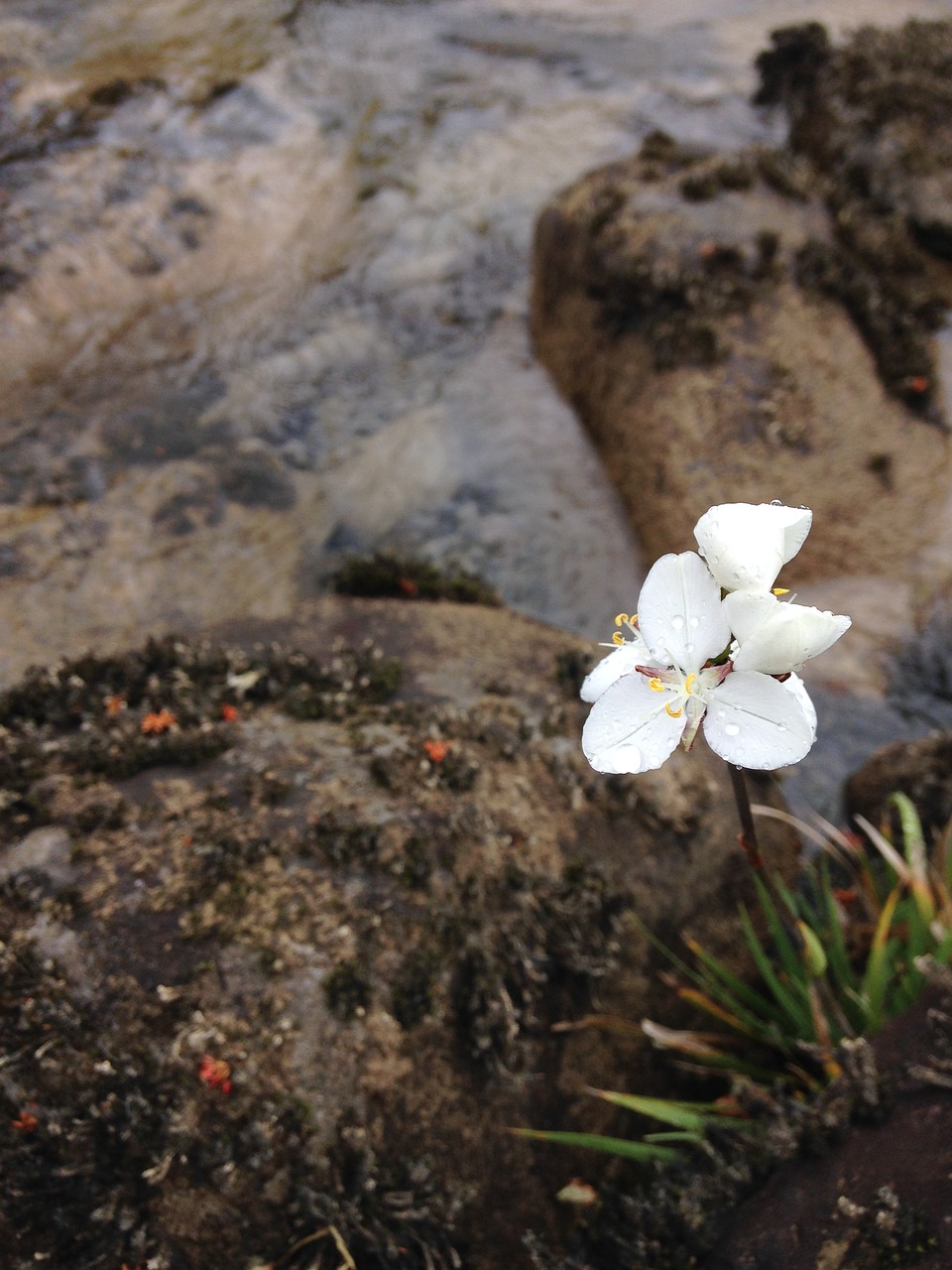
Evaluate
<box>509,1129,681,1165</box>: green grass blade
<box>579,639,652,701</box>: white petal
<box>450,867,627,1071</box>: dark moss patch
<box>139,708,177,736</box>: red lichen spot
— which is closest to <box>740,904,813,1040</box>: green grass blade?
<box>450,867,627,1071</box>: dark moss patch

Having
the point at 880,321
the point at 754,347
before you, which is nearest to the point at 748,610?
the point at 754,347

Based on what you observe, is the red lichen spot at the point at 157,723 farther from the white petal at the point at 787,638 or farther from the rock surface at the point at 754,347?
the rock surface at the point at 754,347

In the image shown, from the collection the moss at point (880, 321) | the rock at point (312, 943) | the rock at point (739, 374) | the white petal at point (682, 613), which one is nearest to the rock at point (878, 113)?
the moss at point (880, 321)

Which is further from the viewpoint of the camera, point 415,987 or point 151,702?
point 151,702

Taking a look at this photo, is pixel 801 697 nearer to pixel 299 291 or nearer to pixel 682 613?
pixel 682 613

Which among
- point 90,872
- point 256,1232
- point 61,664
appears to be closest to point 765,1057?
point 256,1232

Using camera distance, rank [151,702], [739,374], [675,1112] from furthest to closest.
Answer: [739,374], [151,702], [675,1112]

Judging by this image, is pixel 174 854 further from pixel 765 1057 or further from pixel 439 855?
pixel 765 1057
